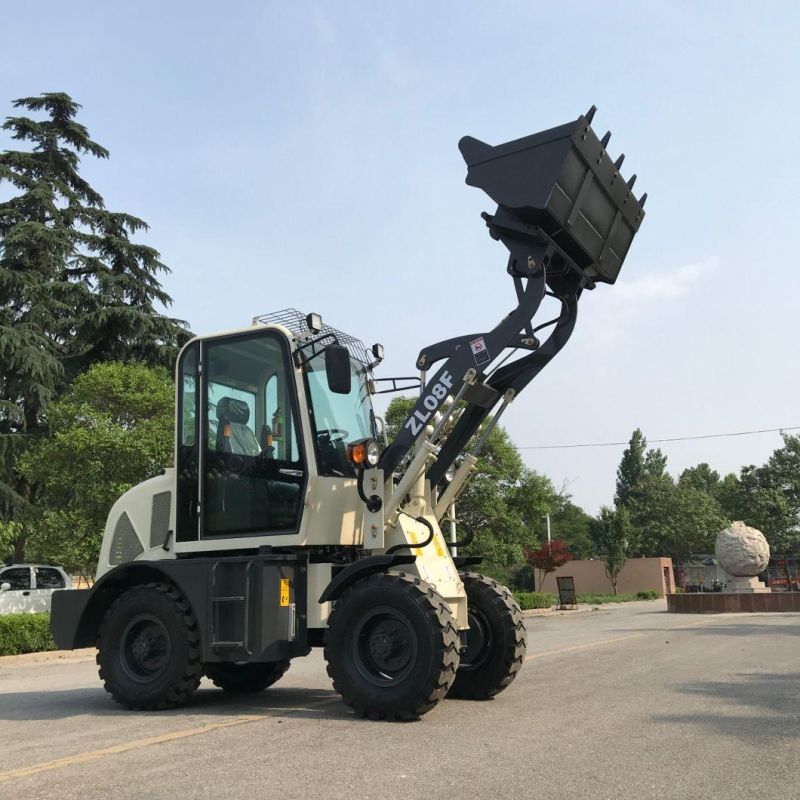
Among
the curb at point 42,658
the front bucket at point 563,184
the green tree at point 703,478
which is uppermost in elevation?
the green tree at point 703,478

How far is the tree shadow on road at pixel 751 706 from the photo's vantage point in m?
6.19

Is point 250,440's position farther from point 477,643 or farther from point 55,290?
Answer: point 55,290

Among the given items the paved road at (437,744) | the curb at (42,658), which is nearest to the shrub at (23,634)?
the curb at (42,658)

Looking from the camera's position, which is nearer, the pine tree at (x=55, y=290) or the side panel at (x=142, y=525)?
the side panel at (x=142, y=525)

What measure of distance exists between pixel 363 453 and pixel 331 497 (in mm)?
548

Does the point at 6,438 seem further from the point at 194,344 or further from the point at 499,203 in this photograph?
the point at 499,203

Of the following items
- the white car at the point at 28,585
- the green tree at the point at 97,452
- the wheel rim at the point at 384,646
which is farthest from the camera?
the green tree at the point at 97,452

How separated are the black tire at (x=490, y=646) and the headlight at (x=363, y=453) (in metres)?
1.71

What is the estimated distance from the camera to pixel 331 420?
7.79 m

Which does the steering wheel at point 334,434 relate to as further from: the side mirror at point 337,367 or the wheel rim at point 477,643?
the wheel rim at point 477,643

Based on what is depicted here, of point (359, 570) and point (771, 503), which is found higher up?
point (771, 503)

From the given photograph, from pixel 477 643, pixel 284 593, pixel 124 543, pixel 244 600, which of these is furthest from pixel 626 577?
pixel 244 600

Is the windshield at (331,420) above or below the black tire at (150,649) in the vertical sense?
above

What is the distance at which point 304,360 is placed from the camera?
7.62m
